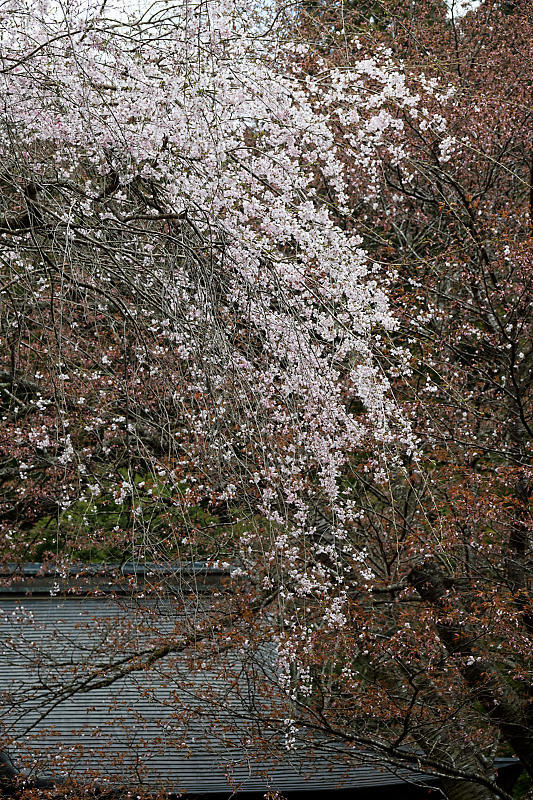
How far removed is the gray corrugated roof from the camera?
438 cm

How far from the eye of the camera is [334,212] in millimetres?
5922

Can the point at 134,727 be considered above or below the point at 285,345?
below

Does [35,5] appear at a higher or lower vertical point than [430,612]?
higher

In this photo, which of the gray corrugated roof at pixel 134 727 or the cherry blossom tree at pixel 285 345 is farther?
the gray corrugated roof at pixel 134 727

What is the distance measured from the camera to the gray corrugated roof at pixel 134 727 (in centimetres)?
438

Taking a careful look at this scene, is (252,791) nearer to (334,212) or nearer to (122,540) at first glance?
(122,540)

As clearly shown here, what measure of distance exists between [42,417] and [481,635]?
312cm

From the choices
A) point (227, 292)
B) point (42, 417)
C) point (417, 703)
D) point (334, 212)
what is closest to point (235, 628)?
point (417, 703)

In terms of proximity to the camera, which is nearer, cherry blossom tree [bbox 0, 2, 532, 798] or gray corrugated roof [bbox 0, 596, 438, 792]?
cherry blossom tree [bbox 0, 2, 532, 798]

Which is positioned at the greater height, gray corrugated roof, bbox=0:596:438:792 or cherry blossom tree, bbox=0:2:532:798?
cherry blossom tree, bbox=0:2:532:798

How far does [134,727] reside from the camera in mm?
5043

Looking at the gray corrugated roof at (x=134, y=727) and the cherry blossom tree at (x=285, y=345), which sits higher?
the cherry blossom tree at (x=285, y=345)

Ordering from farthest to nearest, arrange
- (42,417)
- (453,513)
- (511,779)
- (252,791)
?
(511,779) → (42,417) → (252,791) → (453,513)

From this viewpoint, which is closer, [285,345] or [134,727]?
[285,345]
